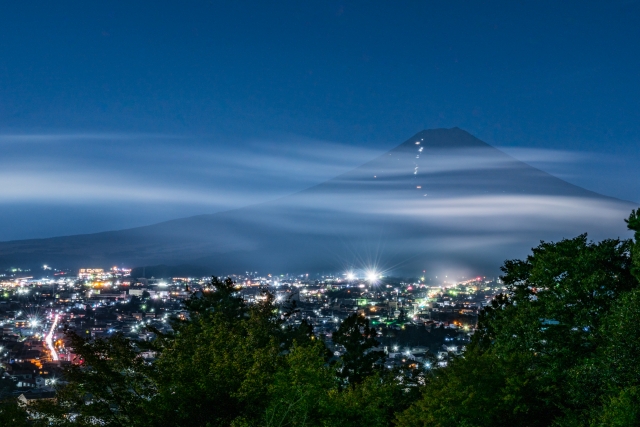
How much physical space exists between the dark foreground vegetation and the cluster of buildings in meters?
7.00

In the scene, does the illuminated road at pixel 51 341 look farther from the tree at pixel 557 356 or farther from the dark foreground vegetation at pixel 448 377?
the tree at pixel 557 356

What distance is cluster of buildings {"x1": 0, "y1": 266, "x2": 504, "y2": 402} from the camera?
126ft

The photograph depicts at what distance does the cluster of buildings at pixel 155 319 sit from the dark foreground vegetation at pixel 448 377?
7.00m

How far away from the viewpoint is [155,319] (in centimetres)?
6556

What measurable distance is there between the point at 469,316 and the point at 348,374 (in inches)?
1925

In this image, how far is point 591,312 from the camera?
14.3m

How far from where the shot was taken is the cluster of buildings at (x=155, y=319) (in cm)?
3828

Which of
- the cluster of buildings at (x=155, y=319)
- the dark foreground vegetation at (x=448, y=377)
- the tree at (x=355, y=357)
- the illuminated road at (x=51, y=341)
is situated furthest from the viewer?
the illuminated road at (x=51, y=341)

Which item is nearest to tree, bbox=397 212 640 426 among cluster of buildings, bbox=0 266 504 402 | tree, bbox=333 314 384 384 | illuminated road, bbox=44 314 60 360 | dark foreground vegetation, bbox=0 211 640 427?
dark foreground vegetation, bbox=0 211 640 427

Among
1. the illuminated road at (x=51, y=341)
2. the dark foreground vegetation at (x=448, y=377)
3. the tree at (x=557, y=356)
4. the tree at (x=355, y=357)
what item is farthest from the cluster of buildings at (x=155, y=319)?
the dark foreground vegetation at (x=448, y=377)

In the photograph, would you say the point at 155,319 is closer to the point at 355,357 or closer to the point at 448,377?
the point at 355,357

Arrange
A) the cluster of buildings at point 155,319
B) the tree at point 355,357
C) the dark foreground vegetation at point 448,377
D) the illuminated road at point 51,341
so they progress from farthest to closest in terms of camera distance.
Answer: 1. the illuminated road at point 51,341
2. the cluster of buildings at point 155,319
3. the tree at point 355,357
4. the dark foreground vegetation at point 448,377

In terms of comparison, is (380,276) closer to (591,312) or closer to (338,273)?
(338,273)

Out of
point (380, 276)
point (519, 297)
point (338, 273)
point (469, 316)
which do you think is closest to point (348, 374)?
point (519, 297)
